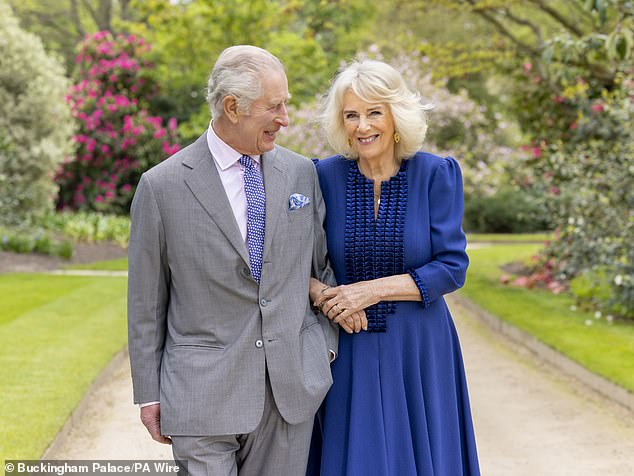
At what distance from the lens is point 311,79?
19.1m

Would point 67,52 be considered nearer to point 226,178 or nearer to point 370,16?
point 370,16

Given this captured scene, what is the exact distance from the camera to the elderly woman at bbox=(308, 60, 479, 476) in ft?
10.3

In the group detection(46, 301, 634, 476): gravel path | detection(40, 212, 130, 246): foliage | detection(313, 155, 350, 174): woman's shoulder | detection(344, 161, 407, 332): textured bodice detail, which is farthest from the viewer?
detection(40, 212, 130, 246): foliage

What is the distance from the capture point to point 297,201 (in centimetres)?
301

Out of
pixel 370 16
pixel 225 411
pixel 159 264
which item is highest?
pixel 370 16

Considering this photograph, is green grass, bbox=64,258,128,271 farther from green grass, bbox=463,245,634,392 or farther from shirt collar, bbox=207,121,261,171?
shirt collar, bbox=207,121,261,171

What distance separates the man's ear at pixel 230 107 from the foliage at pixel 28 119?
12485mm

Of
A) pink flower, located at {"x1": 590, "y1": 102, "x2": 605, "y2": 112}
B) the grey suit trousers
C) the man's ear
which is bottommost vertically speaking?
the grey suit trousers

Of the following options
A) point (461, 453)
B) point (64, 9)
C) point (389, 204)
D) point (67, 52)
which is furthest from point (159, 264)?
point (64, 9)

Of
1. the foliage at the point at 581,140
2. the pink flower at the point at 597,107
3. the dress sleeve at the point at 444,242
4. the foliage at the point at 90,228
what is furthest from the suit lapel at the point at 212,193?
the foliage at the point at 90,228

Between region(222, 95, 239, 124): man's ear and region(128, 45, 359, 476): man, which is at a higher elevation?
region(222, 95, 239, 124): man's ear

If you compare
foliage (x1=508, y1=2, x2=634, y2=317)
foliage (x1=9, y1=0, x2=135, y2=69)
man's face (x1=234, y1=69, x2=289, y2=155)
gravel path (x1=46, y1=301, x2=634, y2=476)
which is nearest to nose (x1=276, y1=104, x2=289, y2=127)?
man's face (x1=234, y1=69, x2=289, y2=155)

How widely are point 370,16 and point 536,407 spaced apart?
885 inches

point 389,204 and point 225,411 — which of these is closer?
point 225,411
